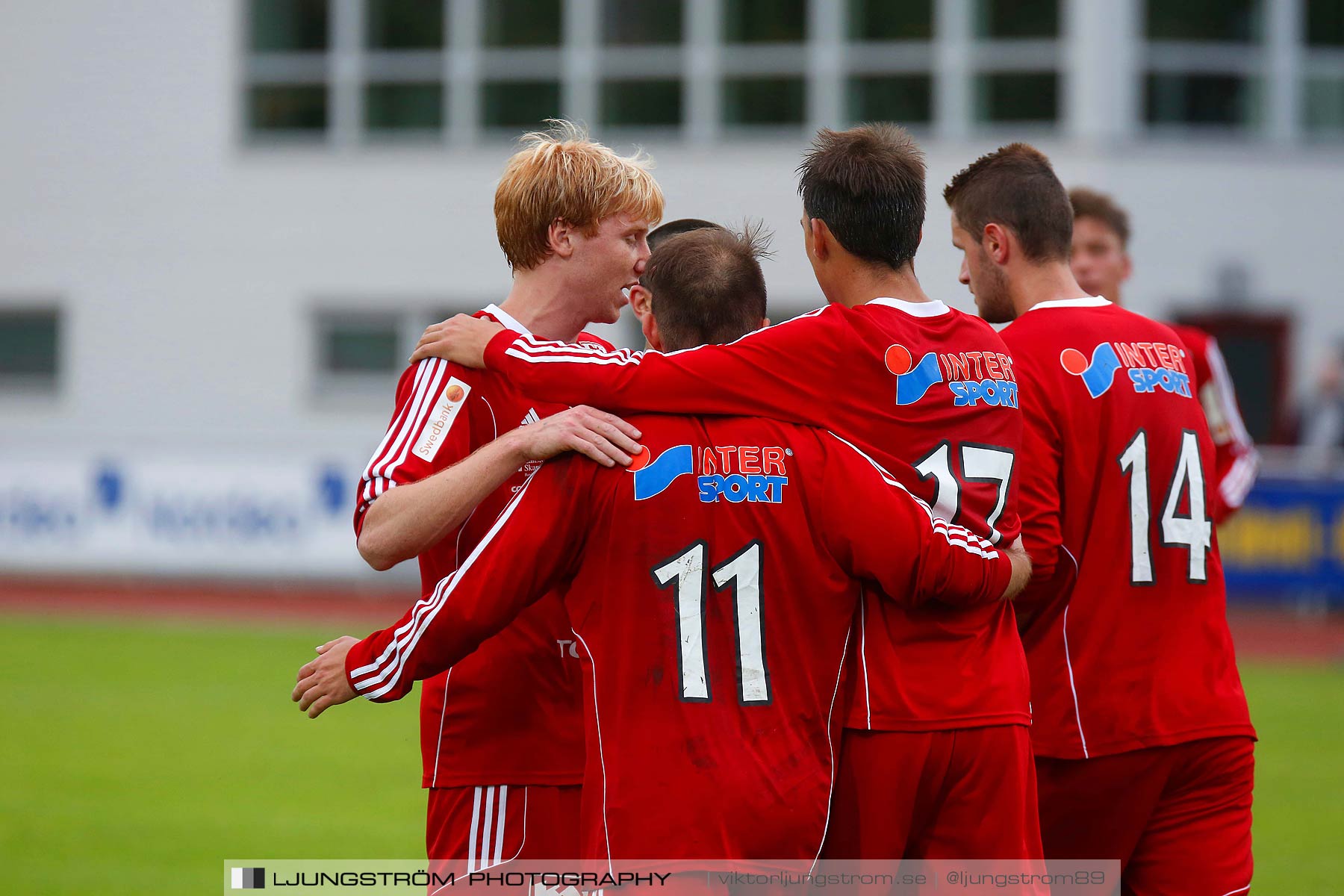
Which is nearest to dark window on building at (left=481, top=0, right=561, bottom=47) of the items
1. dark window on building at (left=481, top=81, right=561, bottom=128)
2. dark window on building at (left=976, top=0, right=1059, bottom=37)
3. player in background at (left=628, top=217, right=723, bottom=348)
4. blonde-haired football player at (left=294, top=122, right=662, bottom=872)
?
dark window on building at (left=481, top=81, right=561, bottom=128)

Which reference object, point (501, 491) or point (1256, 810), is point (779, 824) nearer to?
point (501, 491)

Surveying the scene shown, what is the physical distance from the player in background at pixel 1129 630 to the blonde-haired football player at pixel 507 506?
1.09 meters

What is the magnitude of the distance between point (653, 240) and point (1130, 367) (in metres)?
1.22

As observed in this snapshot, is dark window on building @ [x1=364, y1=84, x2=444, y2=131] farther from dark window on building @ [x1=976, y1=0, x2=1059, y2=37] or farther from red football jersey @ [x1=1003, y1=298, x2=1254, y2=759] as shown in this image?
red football jersey @ [x1=1003, y1=298, x2=1254, y2=759]

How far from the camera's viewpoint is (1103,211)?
5.37 meters

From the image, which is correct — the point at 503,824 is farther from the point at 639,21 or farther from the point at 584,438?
the point at 639,21

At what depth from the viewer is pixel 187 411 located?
65.4 feet

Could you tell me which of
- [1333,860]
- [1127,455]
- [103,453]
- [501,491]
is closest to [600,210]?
[501,491]

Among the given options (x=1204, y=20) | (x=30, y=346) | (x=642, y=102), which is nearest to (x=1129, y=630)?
(x=642, y=102)

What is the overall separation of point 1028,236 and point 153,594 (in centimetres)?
1462

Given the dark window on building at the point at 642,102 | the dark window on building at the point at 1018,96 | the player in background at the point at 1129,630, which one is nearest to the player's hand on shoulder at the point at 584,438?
the player in background at the point at 1129,630

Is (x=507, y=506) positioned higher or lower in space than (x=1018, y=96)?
lower

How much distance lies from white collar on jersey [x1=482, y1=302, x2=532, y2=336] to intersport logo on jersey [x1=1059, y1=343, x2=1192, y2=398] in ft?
4.35

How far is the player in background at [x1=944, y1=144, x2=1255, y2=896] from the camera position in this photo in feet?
12.0
